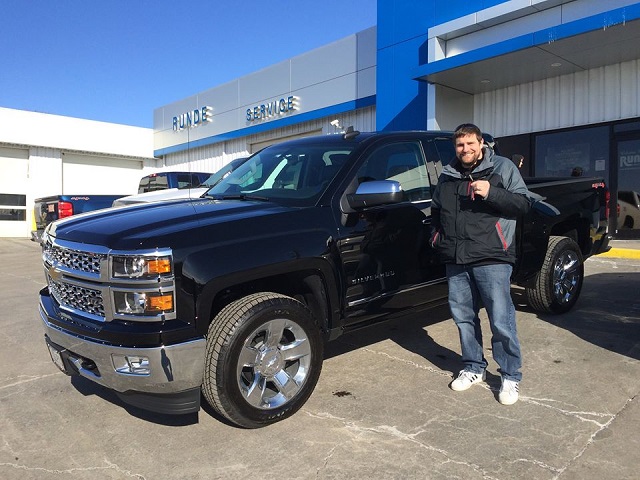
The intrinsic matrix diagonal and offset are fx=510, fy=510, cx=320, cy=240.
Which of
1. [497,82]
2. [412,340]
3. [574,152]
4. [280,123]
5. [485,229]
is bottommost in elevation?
[412,340]

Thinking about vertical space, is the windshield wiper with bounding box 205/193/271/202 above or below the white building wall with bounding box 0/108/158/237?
below

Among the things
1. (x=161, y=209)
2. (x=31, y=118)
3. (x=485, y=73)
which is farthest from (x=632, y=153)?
(x=31, y=118)

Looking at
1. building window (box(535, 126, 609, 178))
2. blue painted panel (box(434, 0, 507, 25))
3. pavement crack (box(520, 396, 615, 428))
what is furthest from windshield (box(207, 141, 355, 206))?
building window (box(535, 126, 609, 178))

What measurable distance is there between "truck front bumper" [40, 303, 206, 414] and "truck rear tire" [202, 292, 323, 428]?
4.5 inches

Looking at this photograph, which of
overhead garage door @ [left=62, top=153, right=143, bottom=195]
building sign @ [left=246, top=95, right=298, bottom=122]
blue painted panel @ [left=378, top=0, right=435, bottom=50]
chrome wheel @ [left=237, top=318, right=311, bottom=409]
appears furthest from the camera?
overhead garage door @ [left=62, top=153, right=143, bottom=195]

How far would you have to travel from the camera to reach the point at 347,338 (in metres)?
4.90

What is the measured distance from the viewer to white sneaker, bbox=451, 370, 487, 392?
363 centimetres

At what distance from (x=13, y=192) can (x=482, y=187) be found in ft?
76.5

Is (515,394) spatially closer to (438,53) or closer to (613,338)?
(613,338)

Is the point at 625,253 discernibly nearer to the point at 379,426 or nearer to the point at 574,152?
the point at 574,152

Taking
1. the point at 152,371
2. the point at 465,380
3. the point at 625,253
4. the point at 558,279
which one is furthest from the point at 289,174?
the point at 625,253

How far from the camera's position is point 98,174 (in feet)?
80.6

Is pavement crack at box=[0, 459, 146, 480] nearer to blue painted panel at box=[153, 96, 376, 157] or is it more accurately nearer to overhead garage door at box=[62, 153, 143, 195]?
blue painted panel at box=[153, 96, 376, 157]

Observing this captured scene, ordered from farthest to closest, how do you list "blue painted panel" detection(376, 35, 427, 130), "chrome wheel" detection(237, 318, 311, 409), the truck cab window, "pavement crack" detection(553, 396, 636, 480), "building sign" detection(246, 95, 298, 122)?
"building sign" detection(246, 95, 298, 122) < "blue painted panel" detection(376, 35, 427, 130) < the truck cab window < "chrome wheel" detection(237, 318, 311, 409) < "pavement crack" detection(553, 396, 636, 480)
